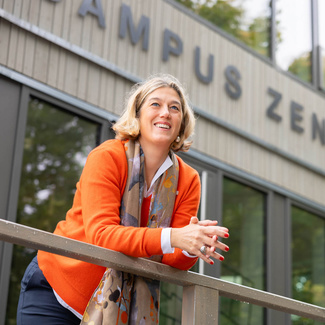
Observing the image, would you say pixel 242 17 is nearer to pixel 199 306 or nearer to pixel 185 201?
pixel 185 201

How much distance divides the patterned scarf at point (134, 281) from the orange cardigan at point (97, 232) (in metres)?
0.05

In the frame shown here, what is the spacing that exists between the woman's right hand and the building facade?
3024 millimetres

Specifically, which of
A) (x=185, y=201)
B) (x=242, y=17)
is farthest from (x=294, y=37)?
(x=185, y=201)

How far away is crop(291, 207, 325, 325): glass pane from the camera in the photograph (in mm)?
7969

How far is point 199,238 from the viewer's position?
86.1 inches

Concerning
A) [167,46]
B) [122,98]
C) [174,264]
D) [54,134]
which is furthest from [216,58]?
[174,264]

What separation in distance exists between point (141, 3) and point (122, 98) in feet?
3.81

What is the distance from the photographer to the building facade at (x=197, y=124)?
211 inches

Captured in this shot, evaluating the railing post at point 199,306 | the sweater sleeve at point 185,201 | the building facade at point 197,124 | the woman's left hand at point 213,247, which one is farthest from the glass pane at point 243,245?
the woman's left hand at point 213,247

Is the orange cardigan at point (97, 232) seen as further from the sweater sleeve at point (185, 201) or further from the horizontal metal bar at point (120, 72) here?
the horizontal metal bar at point (120, 72)

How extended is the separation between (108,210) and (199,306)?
520 millimetres

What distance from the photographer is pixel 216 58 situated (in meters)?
7.38

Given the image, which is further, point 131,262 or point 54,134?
point 54,134

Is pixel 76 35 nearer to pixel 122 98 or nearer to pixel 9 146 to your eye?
pixel 122 98
